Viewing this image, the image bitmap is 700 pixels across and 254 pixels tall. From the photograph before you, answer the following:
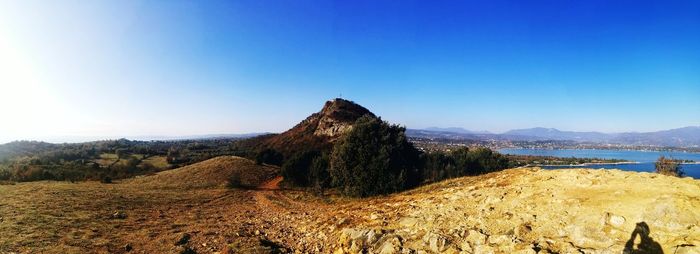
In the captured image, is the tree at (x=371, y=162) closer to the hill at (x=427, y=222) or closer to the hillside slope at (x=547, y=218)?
the hill at (x=427, y=222)

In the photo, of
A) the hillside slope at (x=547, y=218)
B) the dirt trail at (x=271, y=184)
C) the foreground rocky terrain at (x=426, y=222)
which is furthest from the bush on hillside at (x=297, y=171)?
the hillside slope at (x=547, y=218)

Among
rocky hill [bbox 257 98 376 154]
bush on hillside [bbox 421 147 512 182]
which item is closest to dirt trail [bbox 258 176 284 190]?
bush on hillside [bbox 421 147 512 182]

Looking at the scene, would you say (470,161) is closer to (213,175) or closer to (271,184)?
(271,184)

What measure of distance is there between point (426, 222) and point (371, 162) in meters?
11.3

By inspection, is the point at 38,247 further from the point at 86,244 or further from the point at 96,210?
the point at 96,210

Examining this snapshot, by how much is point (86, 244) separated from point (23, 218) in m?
5.46

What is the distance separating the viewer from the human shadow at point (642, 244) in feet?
24.7

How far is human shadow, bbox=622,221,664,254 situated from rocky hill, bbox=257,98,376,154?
68.6 meters

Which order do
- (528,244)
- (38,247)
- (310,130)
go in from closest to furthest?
(528,244), (38,247), (310,130)

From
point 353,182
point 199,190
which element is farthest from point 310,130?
point 353,182

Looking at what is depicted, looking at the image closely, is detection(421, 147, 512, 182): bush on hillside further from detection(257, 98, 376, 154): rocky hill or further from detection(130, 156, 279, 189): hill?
detection(257, 98, 376, 154): rocky hill

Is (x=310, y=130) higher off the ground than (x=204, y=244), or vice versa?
(x=310, y=130)

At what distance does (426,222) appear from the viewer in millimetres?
12016

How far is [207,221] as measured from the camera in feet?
58.9
